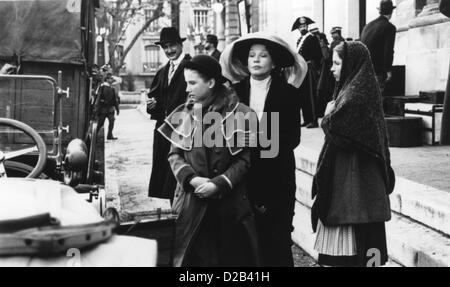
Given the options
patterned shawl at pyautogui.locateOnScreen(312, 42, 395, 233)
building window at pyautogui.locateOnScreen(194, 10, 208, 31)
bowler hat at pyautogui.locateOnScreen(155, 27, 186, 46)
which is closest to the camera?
patterned shawl at pyautogui.locateOnScreen(312, 42, 395, 233)

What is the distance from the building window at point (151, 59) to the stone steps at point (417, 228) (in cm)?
6172

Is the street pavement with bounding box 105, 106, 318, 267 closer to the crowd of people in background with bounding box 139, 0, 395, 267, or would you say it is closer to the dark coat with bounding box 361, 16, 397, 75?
the crowd of people in background with bounding box 139, 0, 395, 267

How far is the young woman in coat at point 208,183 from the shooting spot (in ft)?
16.3

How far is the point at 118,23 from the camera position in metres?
50.3

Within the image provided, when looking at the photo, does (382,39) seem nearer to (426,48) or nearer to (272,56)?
(426,48)

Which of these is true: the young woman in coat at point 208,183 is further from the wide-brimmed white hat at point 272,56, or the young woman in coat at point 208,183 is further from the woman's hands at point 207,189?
the wide-brimmed white hat at point 272,56

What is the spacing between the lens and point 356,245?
17.5 ft

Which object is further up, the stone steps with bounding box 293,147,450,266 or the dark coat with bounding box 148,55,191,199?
the dark coat with bounding box 148,55,191,199

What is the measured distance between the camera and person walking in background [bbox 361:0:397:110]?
37.0 ft

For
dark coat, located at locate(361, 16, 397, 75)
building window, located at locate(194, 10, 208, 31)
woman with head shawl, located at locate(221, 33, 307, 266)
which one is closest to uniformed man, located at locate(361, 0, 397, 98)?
dark coat, located at locate(361, 16, 397, 75)

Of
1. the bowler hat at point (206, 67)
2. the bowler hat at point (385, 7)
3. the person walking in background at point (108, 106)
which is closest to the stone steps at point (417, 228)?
the bowler hat at point (206, 67)

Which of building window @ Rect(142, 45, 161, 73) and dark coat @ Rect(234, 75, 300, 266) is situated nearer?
dark coat @ Rect(234, 75, 300, 266)

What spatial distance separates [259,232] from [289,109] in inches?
36.4
